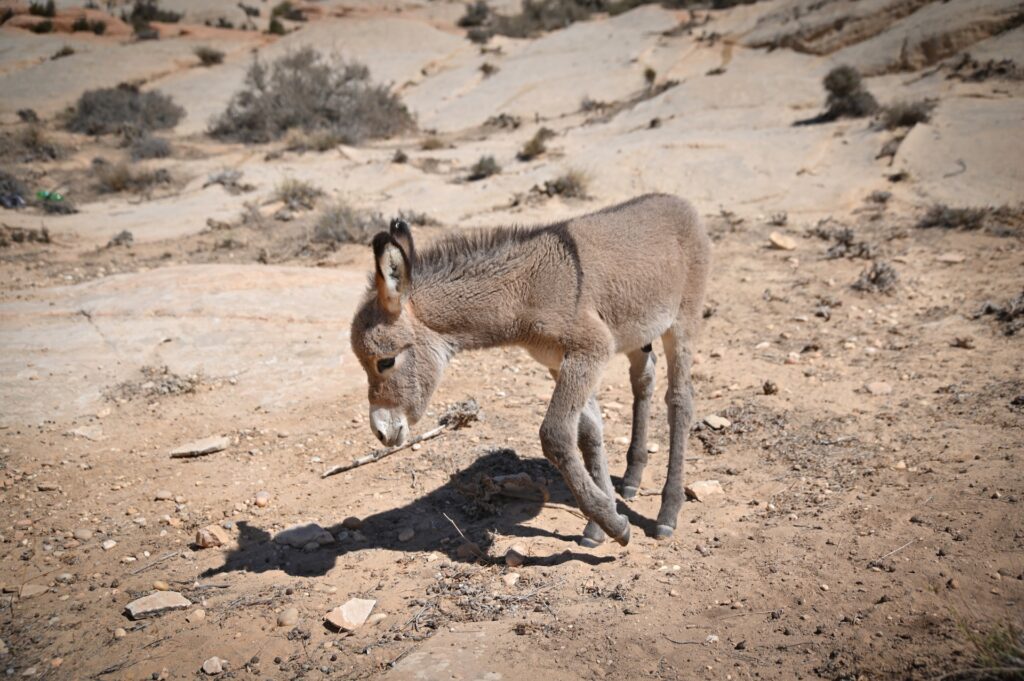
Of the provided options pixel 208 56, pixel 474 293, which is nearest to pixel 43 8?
pixel 208 56

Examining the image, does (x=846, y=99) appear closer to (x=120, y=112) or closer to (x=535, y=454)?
(x=535, y=454)

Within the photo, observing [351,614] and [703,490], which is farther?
[703,490]

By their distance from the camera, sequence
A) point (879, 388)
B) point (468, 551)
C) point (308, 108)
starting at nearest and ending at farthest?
point (468, 551), point (879, 388), point (308, 108)

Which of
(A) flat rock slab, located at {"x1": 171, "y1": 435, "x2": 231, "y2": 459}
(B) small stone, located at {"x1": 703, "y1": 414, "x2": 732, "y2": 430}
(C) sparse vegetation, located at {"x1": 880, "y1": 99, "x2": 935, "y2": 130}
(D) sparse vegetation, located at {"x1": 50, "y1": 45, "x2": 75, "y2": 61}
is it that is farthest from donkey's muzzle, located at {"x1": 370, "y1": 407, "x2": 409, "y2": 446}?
(D) sparse vegetation, located at {"x1": 50, "y1": 45, "x2": 75, "y2": 61}

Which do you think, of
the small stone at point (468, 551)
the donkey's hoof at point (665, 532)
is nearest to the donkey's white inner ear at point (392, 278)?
the small stone at point (468, 551)

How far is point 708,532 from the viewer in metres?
4.98

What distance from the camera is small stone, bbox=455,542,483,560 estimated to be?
4.81 m

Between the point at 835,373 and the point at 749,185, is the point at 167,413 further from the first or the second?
the point at 749,185

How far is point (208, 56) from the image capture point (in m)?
29.5

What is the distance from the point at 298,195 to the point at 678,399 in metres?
11.1

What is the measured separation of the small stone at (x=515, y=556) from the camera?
4672mm

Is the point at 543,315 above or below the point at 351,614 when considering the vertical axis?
above

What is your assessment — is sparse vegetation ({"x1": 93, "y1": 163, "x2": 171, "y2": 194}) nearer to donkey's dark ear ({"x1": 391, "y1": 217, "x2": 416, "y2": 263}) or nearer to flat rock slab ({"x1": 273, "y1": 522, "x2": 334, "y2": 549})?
flat rock slab ({"x1": 273, "y1": 522, "x2": 334, "y2": 549})

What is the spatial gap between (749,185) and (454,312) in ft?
32.9
